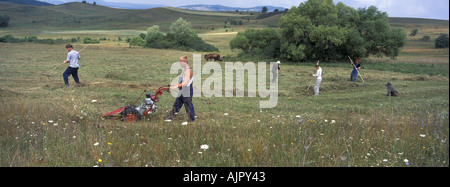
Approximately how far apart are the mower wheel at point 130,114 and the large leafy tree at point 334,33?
28.8m

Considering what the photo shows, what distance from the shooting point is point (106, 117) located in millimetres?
8508

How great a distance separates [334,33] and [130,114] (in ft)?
101

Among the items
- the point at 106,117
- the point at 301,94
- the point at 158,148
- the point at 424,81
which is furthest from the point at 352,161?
the point at 424,81

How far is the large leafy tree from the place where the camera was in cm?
3469

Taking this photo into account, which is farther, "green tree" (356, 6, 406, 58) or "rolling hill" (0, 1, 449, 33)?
"rolling hill" (0, 1, 449, 33)

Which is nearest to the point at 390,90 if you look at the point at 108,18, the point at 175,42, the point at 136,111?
the point at 136,111

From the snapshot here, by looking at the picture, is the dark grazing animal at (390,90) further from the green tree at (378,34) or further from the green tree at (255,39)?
the green tree at (255,39)

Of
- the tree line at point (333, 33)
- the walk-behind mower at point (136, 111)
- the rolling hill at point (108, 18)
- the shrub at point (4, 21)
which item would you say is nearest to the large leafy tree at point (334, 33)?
the tree line at point (333, 33)

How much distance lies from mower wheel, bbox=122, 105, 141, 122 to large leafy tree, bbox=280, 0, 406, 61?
28.8 meters

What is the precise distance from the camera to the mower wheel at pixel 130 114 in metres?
8.32

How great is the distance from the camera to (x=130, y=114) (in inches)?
329

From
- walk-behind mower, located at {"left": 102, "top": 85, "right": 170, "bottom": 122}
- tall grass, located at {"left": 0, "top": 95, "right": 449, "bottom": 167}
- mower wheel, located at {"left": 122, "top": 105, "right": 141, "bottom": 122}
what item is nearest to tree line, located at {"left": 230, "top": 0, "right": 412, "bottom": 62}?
walk-behind mower, located at {"left": 102, "top": 85, "right": 170, "bottom": 122}

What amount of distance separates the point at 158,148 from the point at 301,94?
1187 centimetres

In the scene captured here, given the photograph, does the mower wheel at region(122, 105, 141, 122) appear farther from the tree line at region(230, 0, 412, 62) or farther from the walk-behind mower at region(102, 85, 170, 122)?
the tree line at region(230, 0, 412, 62)
